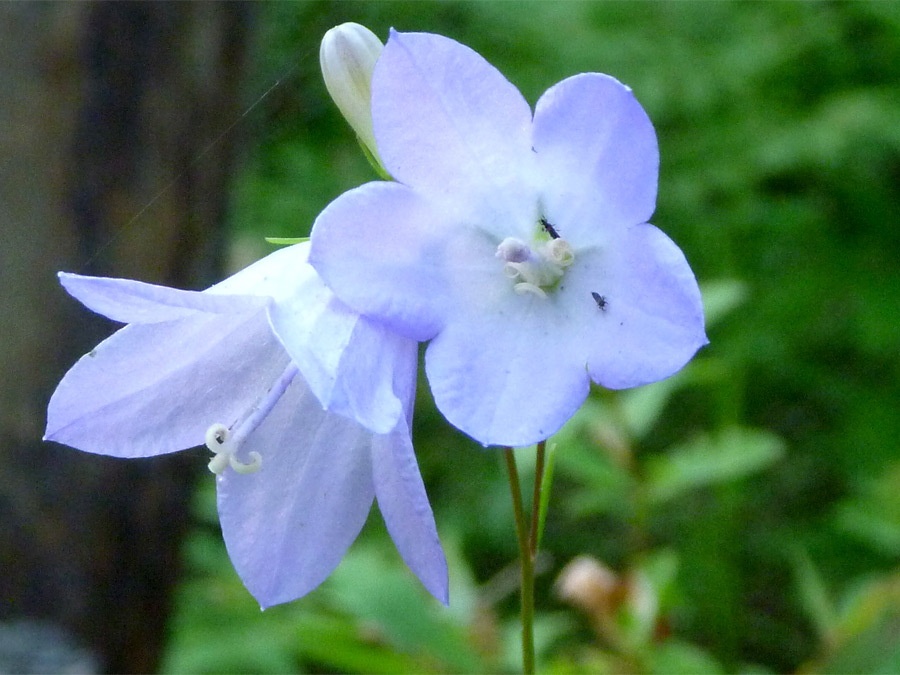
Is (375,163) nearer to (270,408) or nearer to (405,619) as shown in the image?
(270,408)

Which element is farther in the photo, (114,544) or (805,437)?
(805,437)

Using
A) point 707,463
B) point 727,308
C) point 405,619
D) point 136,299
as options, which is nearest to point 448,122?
point 136,299

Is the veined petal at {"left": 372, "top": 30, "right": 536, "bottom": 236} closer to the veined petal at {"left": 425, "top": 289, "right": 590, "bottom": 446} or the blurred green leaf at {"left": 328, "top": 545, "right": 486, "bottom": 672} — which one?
the veined petal at {"left": 425, "top": 289, "right": 590, "bottom": 446}

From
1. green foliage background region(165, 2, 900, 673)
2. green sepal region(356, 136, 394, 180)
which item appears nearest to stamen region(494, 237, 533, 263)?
green sepal region(356, 136, 394, 180)

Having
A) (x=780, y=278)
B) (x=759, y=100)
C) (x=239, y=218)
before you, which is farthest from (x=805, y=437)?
(x=239, y=218)

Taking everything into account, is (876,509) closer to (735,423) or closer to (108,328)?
(735,423)
